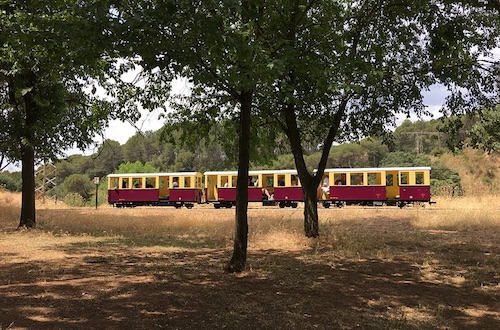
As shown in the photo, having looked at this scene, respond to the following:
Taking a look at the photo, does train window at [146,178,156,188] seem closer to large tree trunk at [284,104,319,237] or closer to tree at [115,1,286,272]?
large tree trunk at [284,104,319,237]

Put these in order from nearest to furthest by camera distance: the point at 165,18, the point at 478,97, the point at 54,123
Result: the point at 165,18
the point at 478,97
the point at 54,123

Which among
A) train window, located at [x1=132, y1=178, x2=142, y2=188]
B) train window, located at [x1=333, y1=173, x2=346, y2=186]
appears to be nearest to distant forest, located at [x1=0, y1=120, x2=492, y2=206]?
train window, located at [x1=333, y1=173, x2=346, y2=186]

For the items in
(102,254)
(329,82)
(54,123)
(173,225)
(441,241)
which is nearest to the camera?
(329,82)

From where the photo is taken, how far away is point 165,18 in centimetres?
473

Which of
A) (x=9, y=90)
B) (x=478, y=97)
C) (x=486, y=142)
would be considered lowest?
(x=486, y=142)

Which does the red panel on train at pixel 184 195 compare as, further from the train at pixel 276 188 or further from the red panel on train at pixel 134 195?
the red panel on train at pixel 134 195

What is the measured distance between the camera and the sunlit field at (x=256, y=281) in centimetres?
486

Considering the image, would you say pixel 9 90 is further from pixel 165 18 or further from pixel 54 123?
pixel 165 18

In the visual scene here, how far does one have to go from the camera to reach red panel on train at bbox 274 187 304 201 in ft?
86.4

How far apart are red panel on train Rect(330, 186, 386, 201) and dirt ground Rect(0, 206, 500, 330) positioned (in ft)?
46.0

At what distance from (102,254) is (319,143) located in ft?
24.3

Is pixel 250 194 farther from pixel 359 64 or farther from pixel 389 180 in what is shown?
pixel 359 64

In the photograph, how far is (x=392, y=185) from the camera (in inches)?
1001

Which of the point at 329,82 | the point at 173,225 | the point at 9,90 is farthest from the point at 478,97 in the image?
the point at 9,90
